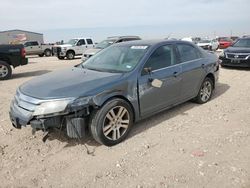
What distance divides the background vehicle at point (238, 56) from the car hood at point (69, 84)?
8039 millimetres

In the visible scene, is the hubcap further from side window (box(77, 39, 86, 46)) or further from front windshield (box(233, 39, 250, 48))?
side window (box(77, 39, 86, 46))

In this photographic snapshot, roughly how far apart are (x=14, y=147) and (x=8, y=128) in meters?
0.88

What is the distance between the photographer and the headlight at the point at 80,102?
144 inches

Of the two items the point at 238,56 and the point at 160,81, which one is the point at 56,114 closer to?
the point at 160,81

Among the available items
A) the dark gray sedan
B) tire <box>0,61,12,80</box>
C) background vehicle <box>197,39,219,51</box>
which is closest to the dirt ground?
the dark gray sedan

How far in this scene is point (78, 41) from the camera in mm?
21422

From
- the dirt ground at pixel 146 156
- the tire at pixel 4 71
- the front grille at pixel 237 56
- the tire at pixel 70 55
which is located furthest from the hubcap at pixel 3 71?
the tire at pixel 70 55

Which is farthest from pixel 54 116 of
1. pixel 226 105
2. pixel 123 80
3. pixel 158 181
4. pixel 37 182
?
pixel 226 105

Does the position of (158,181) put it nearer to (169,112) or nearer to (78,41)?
(169,112)

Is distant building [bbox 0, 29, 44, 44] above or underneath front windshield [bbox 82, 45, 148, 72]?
above

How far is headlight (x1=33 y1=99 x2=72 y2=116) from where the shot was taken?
11.9 feet

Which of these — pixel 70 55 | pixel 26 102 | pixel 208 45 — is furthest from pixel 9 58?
pixel 208 45

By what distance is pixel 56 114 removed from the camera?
3629 millimetres

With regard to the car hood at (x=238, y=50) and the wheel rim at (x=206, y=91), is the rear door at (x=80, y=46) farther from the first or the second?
the wheel rim at (x=206, y=91)
